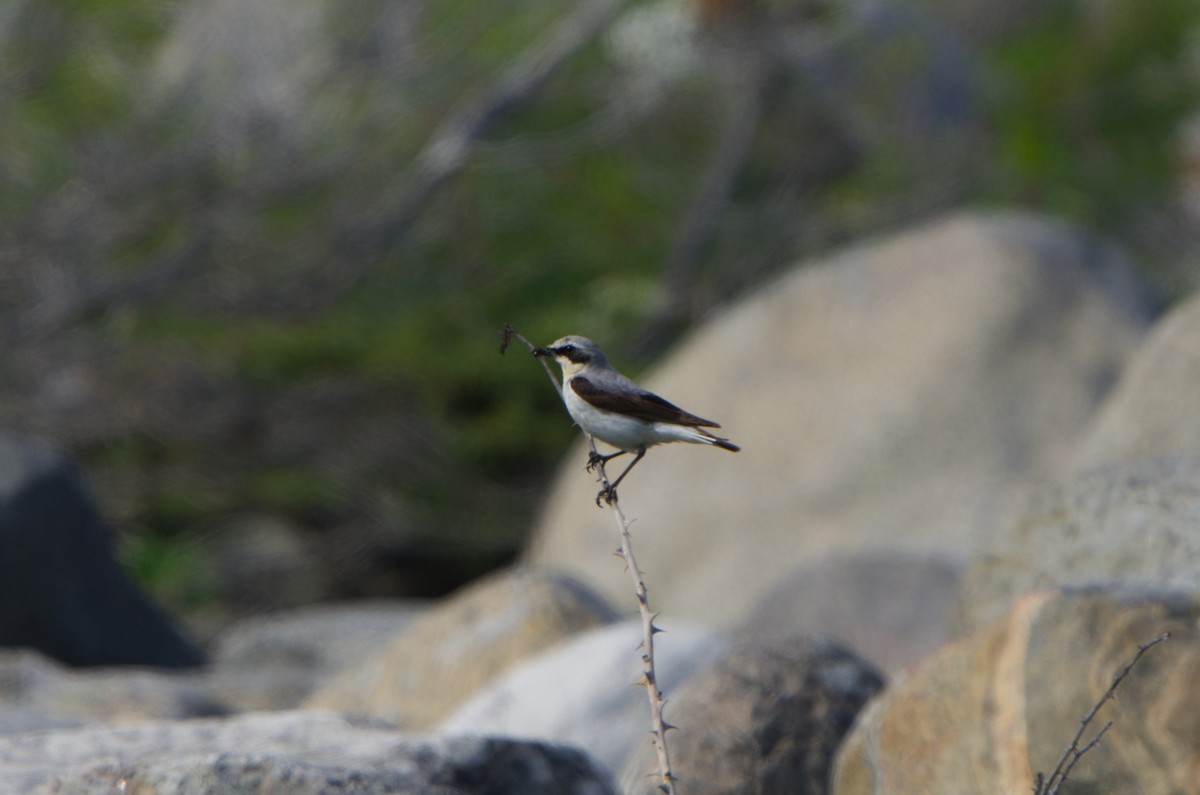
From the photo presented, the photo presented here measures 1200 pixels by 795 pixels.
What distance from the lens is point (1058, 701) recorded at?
3.21 metres

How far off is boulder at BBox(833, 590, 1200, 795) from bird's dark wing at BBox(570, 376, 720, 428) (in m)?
A: 0.97

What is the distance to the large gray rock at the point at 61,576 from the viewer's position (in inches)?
299

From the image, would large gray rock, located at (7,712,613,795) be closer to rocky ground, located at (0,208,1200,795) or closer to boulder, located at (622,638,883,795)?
rocky ground, located at (0,208,1200,795)

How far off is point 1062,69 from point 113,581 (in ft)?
38.3

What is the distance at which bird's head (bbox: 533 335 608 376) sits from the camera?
275 centimetres

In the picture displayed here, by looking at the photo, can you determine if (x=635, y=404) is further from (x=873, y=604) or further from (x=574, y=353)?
(x=873, y=604)

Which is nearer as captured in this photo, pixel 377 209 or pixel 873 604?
pixel 873 604

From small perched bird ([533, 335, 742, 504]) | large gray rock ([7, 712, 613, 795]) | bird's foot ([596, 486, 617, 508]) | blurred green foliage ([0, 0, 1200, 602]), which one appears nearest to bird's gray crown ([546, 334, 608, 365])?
small perched bird ([533, 335, 742, 504])

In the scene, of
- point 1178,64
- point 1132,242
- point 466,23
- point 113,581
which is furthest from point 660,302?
point 1178,64

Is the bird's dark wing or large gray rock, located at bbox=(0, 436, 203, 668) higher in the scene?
large gray rock, located at bbox=(0, 436, 203, 668)

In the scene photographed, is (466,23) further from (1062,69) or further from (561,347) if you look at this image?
(561,347)

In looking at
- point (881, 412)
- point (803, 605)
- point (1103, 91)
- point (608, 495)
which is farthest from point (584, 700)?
point (1103, 91)

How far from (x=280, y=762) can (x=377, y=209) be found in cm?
828

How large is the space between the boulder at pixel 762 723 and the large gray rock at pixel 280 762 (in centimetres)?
85
